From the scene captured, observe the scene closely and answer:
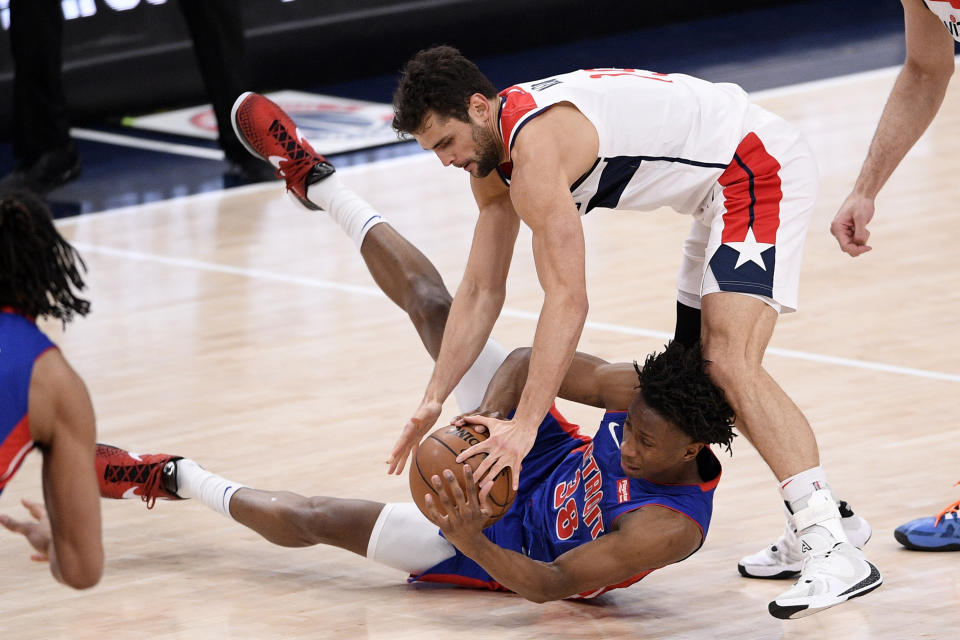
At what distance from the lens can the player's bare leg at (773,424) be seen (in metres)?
3.99

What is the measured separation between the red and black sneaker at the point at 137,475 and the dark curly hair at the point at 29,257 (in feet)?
5.30

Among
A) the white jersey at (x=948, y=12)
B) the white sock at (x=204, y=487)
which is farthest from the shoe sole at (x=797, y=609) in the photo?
the white sock at (x=204, y=487)

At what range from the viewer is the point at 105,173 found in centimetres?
1025

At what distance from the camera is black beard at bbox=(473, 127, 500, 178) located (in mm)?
4027

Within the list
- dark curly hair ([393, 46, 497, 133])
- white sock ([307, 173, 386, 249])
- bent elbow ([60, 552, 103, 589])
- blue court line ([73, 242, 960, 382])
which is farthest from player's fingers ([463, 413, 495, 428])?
blue court line ([73, 242, 960, 382])

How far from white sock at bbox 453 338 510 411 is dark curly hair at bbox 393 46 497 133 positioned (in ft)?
2.74

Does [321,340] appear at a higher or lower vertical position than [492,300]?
lower

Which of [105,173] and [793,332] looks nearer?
[793,332]

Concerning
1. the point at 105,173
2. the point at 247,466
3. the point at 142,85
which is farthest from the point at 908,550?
the point at 142,85

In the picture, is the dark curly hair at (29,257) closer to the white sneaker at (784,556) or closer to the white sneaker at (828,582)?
the white sneaker at (828,582)

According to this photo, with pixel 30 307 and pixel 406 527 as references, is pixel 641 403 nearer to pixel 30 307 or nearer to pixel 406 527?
pixel 406 527

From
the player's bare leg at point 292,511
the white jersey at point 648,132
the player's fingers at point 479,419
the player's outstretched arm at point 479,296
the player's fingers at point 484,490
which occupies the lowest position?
the player's bare leg at point 292,511

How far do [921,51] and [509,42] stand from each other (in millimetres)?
8439

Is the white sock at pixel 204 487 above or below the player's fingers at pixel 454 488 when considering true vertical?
below
